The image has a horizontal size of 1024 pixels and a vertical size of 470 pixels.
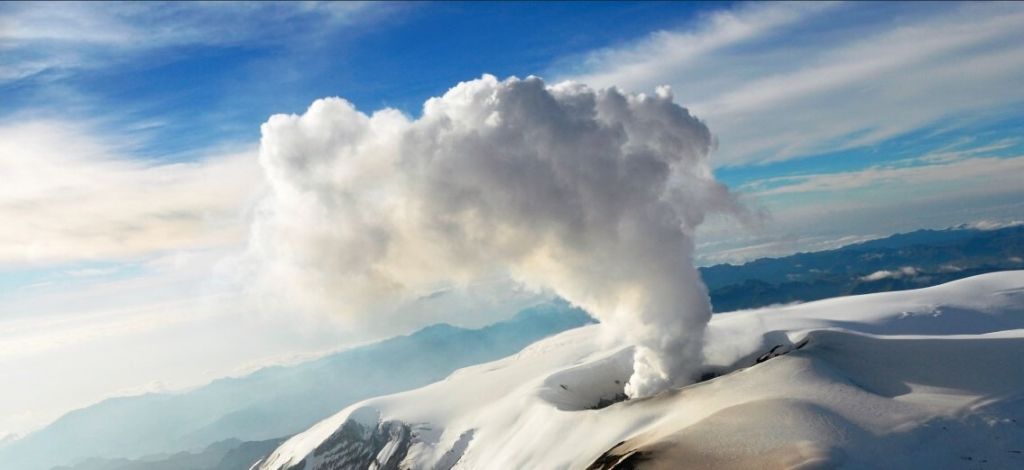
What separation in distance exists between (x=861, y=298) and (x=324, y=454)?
108151mm

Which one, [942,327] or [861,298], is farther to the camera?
[861,298]

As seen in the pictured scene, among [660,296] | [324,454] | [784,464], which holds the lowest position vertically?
[324,454]

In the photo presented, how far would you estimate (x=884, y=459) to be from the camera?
48.7 m

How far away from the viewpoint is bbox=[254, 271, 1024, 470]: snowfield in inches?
2028

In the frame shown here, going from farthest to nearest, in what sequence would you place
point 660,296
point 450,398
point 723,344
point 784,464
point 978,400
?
point 450,398 < point 723,344 < point 660,296 < point 978,400 < point 784,464

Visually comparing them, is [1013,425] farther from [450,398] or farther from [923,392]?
[450,398]

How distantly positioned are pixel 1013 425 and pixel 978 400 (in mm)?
4867

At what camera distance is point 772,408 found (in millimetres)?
58938

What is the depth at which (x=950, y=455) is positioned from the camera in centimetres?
4919

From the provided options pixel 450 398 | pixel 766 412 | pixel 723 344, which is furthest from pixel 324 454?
pixel 766 412

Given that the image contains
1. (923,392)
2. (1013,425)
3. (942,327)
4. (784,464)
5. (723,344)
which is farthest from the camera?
(942,327)

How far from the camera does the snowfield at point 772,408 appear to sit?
2028 inches

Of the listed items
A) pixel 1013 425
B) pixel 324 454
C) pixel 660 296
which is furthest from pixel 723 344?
pixel 324 454

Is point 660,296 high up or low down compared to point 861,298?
up
